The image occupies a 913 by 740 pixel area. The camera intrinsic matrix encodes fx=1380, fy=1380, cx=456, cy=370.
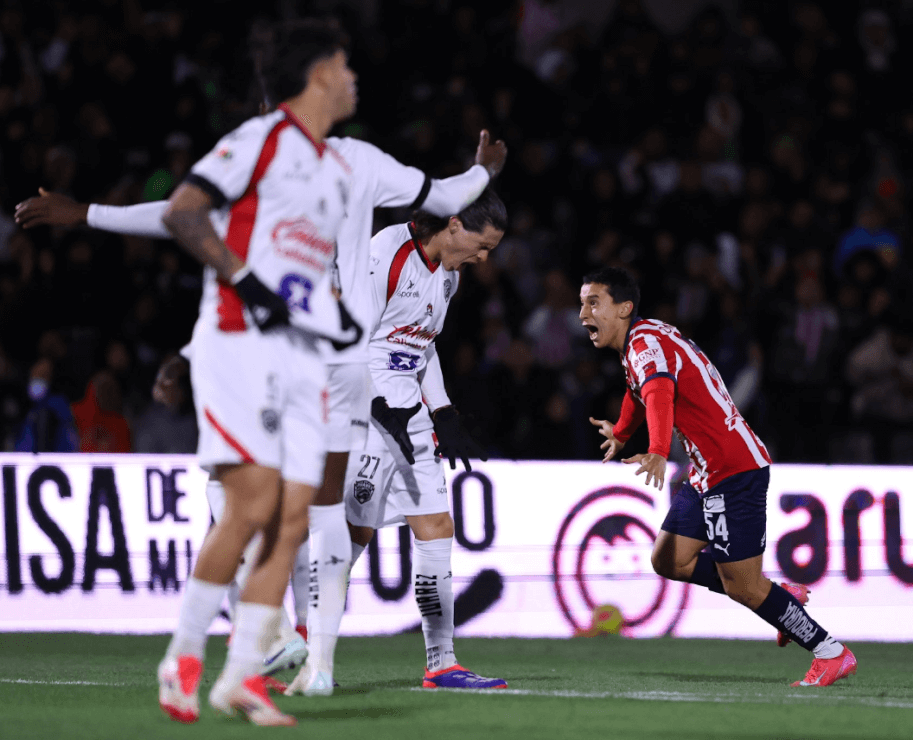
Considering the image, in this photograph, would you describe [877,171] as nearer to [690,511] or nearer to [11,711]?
[690,511]

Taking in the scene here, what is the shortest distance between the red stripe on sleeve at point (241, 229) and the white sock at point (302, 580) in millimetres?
2040

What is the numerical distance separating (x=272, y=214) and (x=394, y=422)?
2.08m

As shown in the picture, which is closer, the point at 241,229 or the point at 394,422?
the point at 241,229

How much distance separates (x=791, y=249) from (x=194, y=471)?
Result: 7.03 m

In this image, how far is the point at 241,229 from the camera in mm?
4410

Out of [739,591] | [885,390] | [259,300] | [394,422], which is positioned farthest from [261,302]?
[885,390]

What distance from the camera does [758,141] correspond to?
15.6 meters

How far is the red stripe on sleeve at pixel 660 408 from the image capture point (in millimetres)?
6188

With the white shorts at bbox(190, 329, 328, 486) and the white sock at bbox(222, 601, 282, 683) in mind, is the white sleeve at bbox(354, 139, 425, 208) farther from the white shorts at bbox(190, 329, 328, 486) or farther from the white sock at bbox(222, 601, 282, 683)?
the white sock at bbox(222, 601, 282, 683)

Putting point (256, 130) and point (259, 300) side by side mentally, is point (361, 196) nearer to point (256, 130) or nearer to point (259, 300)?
point (256, 130)

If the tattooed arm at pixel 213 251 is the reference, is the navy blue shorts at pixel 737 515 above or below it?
below

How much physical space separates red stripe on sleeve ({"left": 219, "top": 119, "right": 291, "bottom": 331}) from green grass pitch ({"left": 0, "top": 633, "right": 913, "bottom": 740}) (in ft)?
4.20

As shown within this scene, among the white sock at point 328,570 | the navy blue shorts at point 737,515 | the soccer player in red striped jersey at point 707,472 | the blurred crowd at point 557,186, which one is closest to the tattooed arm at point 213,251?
the white sock at point 328,570

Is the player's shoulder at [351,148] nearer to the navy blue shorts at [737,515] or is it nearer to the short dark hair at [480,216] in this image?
the short dark hair at [480,216]
